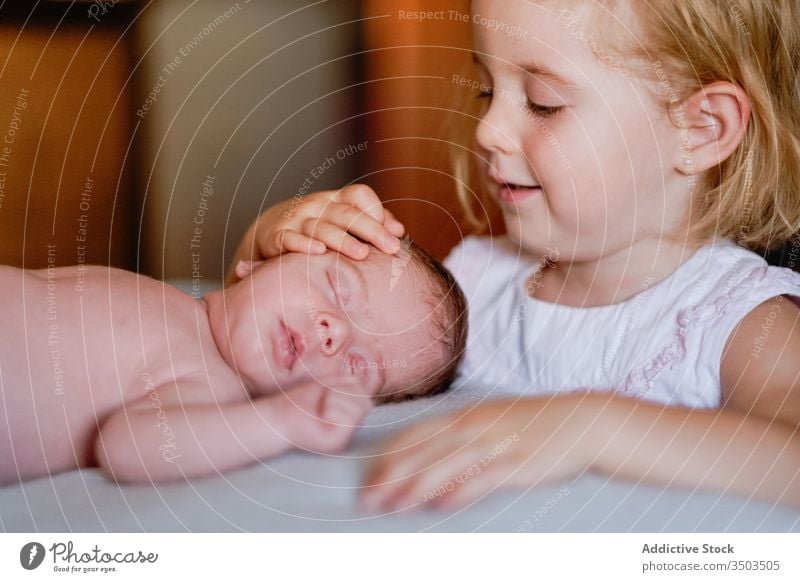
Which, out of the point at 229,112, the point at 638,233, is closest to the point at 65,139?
the point at 229,112

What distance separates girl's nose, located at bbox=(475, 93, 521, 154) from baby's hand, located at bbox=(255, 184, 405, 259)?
0.09 m

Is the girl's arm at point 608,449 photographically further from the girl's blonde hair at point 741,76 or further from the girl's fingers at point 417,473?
the girl's blonde hair at point 741,76

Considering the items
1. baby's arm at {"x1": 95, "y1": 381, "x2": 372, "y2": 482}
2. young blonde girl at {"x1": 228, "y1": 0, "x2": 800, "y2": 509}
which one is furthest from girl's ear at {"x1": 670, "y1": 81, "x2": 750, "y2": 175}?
baby's arm at {"x1": 95, "y1": 381, "x2": 372, "y2": 482}

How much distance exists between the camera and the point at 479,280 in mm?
778

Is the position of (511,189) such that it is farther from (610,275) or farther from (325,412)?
(325,412)

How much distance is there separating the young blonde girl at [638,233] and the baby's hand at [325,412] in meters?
0.04

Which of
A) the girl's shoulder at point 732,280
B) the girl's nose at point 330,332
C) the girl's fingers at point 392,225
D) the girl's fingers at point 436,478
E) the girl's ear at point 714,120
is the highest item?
the girl's ear at point 714,120

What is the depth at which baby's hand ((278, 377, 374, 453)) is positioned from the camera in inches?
23.8

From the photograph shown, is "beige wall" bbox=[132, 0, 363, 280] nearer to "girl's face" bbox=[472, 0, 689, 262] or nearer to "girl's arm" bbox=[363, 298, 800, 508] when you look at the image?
"girl's face" bbox=[472, 0, 689, 262]

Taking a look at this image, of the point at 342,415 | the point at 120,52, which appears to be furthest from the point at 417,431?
the point at 120,52

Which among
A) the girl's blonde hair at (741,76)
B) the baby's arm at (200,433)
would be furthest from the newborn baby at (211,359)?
the girl's blonde hair at (741,76)

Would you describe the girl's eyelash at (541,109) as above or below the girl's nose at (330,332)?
above

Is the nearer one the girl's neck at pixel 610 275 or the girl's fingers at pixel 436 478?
the girl's fingers at pixel 436 478

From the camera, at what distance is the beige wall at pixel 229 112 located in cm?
62
